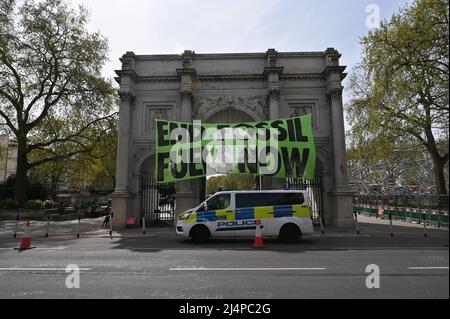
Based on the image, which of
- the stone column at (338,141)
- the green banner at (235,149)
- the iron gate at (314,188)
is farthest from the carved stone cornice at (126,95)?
the stone column at (338,141)

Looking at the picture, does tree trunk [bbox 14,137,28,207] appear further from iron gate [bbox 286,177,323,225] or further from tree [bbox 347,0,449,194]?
tree [bbox 347,0,449,194]

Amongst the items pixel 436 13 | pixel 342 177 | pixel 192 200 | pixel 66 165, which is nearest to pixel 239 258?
pixel 192 200

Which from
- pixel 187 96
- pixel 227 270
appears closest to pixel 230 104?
pixel 187 96

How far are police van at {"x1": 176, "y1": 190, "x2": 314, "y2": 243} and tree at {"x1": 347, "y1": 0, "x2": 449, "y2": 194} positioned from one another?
12.2 m

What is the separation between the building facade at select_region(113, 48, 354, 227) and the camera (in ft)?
65.6

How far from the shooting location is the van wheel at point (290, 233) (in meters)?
12.6

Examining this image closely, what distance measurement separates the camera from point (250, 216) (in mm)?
12734

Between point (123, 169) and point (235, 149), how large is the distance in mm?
7843

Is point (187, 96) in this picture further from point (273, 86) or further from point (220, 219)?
point (220, 219)

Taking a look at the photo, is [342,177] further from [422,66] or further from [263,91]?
[422,66]

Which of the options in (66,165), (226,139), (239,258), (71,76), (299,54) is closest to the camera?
(239,258)

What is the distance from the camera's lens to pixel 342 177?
19062mm

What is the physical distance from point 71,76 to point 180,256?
77.1ft

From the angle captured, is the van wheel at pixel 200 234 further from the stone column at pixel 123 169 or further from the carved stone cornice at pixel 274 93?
the carved stone cornice at pixel 274 93
